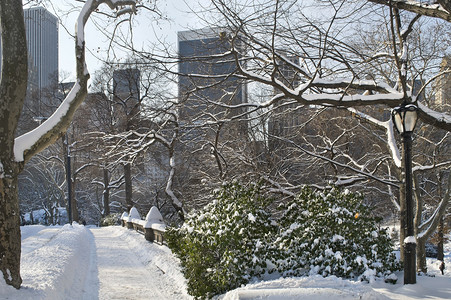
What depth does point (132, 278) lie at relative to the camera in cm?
983

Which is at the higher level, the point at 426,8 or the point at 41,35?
the point at 41,35

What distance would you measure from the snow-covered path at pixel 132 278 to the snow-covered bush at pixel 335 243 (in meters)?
2.62

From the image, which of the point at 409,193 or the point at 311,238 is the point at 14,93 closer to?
the point at 311,238

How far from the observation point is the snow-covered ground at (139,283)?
5332 millimetres

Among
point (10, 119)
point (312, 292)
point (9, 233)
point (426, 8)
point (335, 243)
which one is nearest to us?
point (312, 292)

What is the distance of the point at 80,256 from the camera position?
43.7 ft

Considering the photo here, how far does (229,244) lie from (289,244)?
104 cm

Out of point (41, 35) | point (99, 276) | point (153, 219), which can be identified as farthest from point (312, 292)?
point (153, 219)

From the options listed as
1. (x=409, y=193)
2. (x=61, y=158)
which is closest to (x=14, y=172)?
(x=409, y=193)

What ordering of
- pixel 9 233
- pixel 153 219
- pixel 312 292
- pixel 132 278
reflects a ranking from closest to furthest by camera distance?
pixel 312 292
pixel 9 233
pixel 132 278
pixel 153 219

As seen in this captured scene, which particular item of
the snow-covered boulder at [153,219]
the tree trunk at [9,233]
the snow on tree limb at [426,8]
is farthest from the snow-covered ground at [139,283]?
the snow on tree limb at [426,8]

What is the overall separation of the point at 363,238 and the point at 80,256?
973 cm

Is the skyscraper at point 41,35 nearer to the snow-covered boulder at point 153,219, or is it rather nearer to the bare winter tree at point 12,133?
the bare winter tree at point 12,133

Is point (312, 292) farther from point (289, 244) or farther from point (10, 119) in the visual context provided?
point (10, 119)
